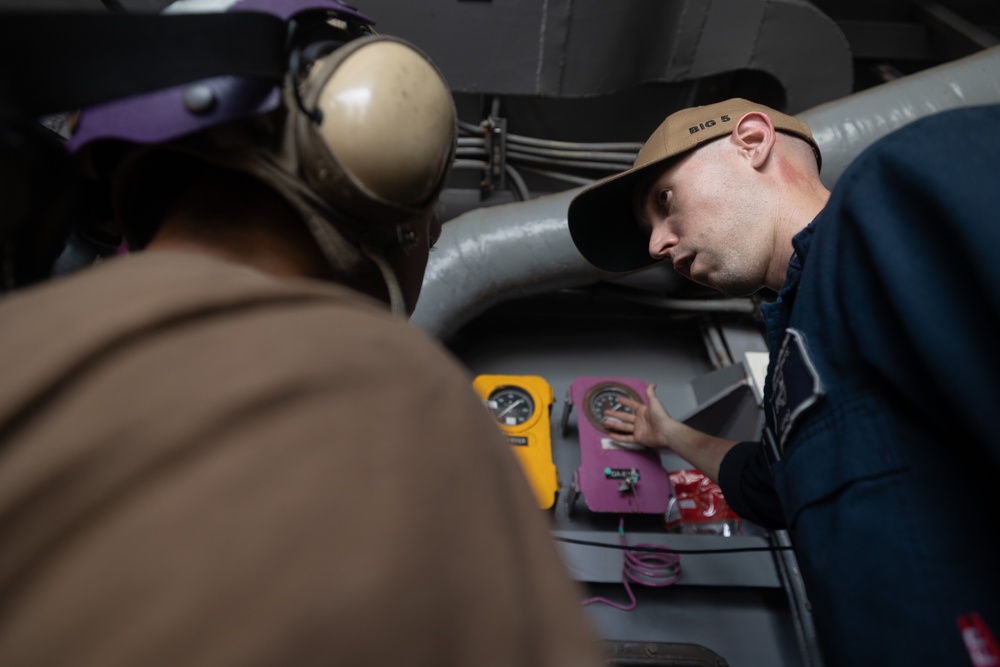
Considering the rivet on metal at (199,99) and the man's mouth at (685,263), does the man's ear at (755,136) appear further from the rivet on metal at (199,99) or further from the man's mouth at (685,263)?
the rivet on metal at (199,99)

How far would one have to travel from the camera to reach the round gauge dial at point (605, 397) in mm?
1721

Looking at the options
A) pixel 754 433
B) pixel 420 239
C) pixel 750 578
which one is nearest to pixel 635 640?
pixel 750 578

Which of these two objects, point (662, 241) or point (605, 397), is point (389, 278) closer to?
point (662, 241)

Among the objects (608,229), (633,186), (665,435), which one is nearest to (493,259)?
(608,229)

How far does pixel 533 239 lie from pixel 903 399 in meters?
1.14

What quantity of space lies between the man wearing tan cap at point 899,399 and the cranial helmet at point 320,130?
533 mm

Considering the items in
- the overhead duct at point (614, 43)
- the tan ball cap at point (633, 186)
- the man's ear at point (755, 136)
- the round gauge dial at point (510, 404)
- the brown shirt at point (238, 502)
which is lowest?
the brown shirt at point (238, 502)

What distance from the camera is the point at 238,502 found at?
236 mm

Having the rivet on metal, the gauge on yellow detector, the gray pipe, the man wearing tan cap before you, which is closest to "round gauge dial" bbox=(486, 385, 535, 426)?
the gauge on yellow detector

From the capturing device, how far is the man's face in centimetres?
100

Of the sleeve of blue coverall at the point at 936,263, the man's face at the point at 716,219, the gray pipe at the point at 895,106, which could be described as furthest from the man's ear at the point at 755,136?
the gray pipe at the point at 895,106

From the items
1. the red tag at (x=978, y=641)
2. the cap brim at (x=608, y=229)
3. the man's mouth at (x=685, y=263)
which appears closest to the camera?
the red tag at (x=978, y=641)

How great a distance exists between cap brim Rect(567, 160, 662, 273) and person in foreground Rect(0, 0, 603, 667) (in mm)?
1036

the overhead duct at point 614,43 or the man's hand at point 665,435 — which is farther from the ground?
the overhead duct at point 614,43
